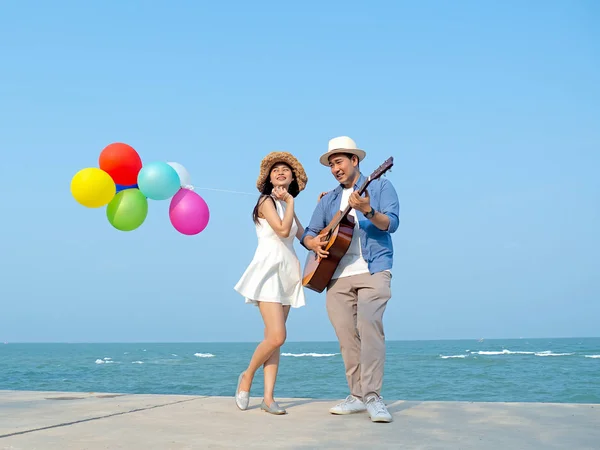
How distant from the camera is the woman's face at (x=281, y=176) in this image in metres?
4.56

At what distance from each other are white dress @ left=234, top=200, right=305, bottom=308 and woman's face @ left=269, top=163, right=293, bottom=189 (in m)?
0.13

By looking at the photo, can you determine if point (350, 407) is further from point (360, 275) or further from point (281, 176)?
point (281, 176)

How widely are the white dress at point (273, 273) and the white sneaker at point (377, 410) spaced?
0.87m

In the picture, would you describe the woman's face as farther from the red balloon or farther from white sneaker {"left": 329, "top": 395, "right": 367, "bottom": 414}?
the red balloon

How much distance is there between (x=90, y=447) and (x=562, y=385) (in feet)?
68.9

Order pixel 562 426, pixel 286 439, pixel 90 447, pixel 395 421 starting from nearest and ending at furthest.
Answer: pixel 90 447 → pixel 286 439 → pixel 562 426 → pixel 395 421

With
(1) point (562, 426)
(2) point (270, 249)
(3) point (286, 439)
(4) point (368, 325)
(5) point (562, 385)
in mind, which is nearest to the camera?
(3) point (286, 439)

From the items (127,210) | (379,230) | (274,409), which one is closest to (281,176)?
(379,230)

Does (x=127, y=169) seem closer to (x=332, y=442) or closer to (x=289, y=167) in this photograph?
(x=289, y=167)

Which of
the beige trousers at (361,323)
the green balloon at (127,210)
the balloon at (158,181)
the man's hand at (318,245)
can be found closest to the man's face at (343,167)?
the man's hand at (318,245)

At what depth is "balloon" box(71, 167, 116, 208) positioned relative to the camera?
17.6ft

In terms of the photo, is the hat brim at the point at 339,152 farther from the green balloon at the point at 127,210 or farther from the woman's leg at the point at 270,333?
the green balloon at the point at 127,210

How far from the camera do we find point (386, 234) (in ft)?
13.9

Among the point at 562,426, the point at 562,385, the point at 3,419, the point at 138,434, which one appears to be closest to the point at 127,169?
the point at 3,419
